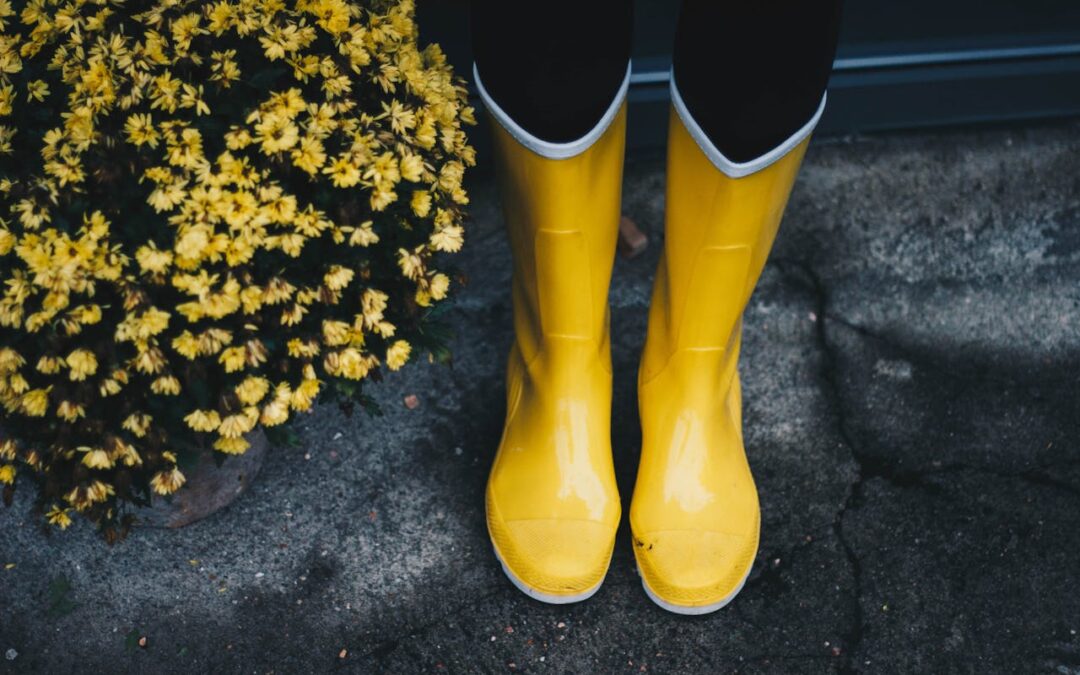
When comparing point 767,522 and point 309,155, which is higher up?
point 309,155

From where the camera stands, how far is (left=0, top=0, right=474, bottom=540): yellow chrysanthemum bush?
105 cm

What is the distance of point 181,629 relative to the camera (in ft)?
4.88

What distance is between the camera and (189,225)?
1.05 meters

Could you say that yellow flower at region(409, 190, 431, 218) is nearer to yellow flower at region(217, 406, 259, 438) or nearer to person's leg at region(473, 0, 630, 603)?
person's leg at region(473, 0, 630, 603)

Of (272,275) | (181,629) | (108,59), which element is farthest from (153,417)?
(181,629)

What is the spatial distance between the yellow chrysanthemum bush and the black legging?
13 centimetres

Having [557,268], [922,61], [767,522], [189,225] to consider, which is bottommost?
[767,522]

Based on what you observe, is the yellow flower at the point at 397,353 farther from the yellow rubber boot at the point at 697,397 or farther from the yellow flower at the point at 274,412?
the yellow rubber boot at the point at 697,397

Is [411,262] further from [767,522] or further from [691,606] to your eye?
[767,522]

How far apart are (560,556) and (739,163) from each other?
0.65 meters

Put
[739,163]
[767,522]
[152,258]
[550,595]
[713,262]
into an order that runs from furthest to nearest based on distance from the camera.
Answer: [767,522]
[550,595]
[713,262]
[739,163]
[152,258]

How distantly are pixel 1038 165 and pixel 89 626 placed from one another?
2166 mm

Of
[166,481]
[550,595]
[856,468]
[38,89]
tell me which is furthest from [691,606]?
[38,89]

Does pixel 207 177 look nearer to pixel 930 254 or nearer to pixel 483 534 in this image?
pixel 483 534
